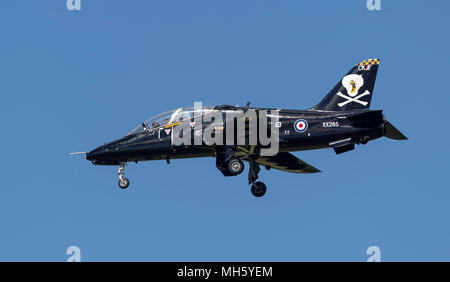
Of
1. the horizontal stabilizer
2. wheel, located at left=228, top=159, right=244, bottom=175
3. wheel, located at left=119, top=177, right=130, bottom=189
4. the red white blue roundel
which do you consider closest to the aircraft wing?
wheel, located at left=228, top=159, right=244, bottom=175

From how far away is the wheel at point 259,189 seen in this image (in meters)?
51.9

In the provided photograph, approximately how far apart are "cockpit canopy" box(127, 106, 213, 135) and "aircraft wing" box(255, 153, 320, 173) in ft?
16.0

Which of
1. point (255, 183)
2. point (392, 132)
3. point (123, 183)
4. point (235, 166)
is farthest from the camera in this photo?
point (255, 183)

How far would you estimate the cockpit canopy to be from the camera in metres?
49.1

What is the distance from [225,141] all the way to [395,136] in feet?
28.9

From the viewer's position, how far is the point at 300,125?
47.5 meters

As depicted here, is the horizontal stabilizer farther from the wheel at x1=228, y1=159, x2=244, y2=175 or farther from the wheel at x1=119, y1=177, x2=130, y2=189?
the wheel at x1=119, y1=177, x2=130, y2=189

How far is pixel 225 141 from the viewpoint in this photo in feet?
160

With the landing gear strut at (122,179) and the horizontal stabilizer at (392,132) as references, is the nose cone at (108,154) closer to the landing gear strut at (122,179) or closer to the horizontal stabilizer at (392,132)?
the landing gear strut at (122,179)

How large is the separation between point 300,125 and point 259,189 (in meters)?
6.03

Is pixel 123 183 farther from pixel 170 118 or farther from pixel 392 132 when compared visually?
pixel 392 132

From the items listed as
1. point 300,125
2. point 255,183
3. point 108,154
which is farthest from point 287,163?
point 108,154
